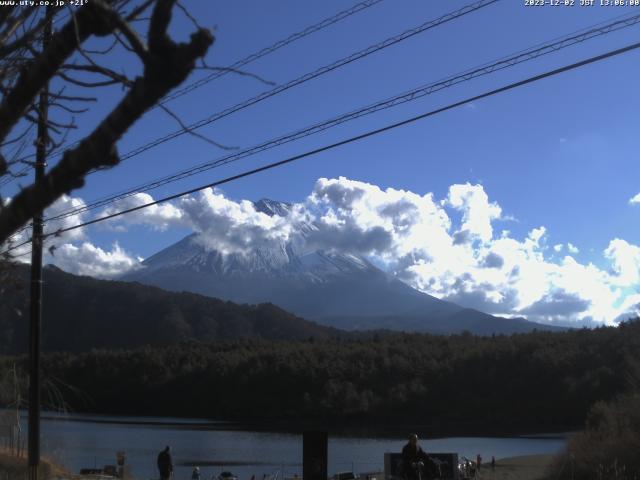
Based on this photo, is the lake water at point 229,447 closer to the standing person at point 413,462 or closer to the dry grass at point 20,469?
the dry grass at point 20,469

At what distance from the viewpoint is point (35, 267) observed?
1585 cm

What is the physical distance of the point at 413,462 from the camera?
44.4ft

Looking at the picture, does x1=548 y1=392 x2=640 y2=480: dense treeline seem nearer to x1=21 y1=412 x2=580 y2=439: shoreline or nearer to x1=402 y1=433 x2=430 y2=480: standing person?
x1=402 y1=433 x2=430 y2=480: standing person

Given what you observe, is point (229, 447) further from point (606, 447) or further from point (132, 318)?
point (132, 318)

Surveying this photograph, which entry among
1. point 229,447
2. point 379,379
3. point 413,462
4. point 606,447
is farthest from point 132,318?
point 413,462

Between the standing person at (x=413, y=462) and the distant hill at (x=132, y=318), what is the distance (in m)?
123

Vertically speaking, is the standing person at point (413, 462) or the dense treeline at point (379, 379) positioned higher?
the standing person at point (413, 462)

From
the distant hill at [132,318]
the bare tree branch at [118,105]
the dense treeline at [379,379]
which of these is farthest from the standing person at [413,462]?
the distant hill at [132,318]

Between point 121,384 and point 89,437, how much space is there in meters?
38.8

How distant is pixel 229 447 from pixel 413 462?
157ft

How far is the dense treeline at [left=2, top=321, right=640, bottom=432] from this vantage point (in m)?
83.2

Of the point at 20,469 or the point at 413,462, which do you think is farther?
the point at 20,469

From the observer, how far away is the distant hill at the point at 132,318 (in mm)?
141500

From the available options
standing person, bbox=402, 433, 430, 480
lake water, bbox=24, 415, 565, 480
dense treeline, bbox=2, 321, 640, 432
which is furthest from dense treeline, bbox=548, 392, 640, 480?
dense treeline, bbox=2, 321, 640, 432
